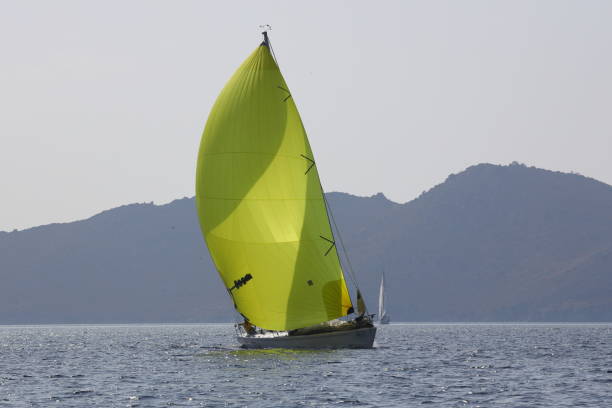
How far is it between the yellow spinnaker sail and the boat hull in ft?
3.05

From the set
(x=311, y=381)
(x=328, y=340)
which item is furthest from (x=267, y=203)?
(x=311, y=381)

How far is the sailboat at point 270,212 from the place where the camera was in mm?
63594

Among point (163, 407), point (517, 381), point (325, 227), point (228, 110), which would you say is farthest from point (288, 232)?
point (163, 407)

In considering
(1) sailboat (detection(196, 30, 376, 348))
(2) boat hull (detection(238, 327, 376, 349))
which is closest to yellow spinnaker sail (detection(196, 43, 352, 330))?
(1) sailboat (detection(196, 30, 376, 348))

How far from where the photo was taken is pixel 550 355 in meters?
77.6

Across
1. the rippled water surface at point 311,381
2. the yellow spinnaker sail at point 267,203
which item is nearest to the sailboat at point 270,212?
the yellow spinnaker sail at point 267,203

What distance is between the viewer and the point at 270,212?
2501 inches

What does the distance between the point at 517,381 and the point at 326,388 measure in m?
10.4

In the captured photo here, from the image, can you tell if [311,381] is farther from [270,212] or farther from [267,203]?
[267,203]

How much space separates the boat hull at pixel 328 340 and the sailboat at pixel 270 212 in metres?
0.08

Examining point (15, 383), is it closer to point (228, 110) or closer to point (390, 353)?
point (228, 110)

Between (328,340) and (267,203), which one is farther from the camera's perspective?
(328,340)

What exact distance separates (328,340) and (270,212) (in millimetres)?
7852

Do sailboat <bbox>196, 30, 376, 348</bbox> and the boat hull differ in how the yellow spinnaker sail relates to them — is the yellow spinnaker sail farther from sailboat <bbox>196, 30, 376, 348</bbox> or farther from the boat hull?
the boat hull
